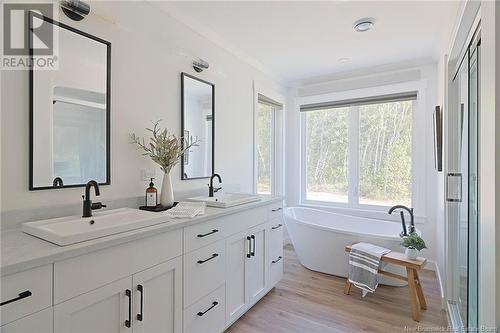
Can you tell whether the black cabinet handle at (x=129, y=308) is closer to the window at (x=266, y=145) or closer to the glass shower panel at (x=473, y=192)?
the glass shower panel at (x=473, y=192)

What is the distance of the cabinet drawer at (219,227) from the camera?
5.58 ft

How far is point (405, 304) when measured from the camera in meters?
2.51

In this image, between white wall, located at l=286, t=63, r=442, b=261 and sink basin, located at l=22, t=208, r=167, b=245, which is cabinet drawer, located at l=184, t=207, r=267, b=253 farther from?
white wall, located at l=286, t=63, r=442, b=261

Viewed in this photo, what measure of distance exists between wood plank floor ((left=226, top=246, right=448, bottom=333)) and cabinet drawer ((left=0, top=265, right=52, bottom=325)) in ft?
4.73

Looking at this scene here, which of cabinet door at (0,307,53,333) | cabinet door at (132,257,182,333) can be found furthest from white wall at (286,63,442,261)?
cabinet door at (0,307,53,333)

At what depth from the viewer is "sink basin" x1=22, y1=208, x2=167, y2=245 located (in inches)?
45.6

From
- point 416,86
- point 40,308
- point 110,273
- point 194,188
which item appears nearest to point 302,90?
point 416,86

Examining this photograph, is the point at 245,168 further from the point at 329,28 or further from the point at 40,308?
the point at 40,308

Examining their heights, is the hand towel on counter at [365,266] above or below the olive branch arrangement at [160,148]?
below

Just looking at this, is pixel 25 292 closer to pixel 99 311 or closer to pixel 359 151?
pixel 99 311

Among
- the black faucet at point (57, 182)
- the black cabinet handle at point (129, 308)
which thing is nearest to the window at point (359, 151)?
the black cabinet handle at point (129, 308)

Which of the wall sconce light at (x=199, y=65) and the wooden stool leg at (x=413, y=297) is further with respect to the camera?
the wall sconce light at (x=199, y=65)

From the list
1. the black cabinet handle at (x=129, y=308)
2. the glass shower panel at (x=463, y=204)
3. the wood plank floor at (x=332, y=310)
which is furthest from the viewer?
the wood plank floor at (x=332, y=310)

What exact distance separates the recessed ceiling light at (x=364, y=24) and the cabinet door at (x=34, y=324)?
2.88 m
